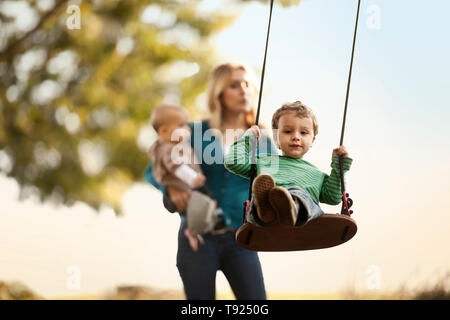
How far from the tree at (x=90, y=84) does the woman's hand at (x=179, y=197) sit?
4.59 feet

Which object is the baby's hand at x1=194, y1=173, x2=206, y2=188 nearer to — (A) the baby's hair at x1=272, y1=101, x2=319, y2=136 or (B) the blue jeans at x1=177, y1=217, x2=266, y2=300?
(B) the blue jeans at x1=177, y1=217, x2=266, y2=300

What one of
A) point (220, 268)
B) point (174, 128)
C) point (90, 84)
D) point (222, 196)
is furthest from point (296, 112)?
point (90, 84)

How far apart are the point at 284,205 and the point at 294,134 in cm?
36

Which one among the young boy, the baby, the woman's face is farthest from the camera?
the woman's face

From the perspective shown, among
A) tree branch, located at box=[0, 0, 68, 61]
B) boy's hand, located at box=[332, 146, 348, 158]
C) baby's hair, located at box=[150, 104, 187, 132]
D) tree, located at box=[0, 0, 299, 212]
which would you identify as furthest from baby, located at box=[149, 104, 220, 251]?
tree branch, located at box=[0, 0, 68, 61]

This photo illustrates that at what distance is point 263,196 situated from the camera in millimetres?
1383

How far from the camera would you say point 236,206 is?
202 cm

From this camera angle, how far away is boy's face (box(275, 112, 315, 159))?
5.50 feet

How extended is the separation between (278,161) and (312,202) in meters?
0.22

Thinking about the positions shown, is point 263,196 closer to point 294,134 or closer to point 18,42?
point 294,134

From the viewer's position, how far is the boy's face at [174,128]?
235 centimetres

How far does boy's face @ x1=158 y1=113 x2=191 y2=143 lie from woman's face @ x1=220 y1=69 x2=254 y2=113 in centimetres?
23
